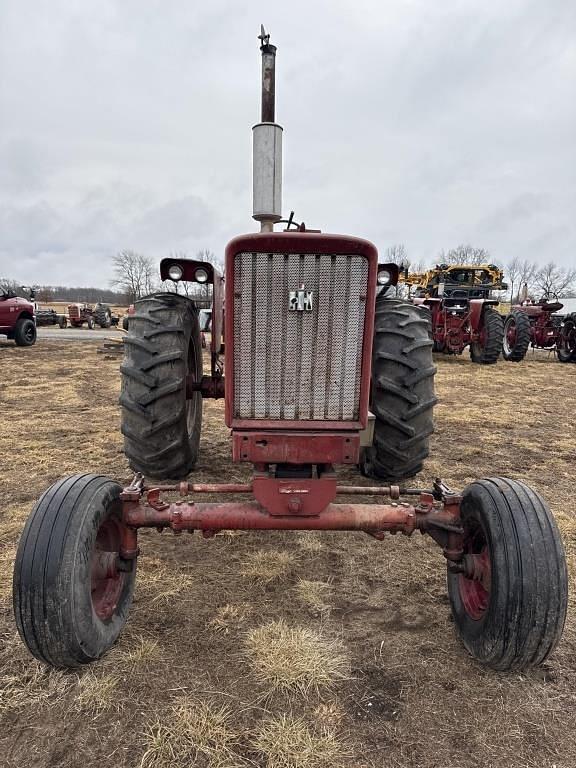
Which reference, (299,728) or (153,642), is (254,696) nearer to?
(299,728)

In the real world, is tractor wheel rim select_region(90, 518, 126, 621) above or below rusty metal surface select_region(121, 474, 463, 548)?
below

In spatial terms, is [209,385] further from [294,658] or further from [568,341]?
[568,341]

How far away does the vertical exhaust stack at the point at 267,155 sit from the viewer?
3.83 meters

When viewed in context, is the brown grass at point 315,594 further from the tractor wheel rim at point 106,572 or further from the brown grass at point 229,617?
the tractor wheel rim at point 106,572

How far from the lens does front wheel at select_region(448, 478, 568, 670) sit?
2041 millimetres

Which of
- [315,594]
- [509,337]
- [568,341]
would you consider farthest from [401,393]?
[568,341]

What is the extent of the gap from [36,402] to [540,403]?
784cm

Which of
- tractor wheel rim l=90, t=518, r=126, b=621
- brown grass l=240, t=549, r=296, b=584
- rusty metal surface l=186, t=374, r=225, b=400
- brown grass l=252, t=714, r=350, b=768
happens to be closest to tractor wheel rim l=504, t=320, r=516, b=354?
rusty metal surface l=186, t=374, r=225, b=400

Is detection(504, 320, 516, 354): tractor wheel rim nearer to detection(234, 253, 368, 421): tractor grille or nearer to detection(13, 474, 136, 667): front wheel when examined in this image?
detection(234, 253, 368, 421): tractor grille

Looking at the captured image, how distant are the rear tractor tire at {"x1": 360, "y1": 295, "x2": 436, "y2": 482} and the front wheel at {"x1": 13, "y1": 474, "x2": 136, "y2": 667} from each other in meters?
Answer: 1.77

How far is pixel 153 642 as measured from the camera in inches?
92.5

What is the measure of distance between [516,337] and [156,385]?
1239cm

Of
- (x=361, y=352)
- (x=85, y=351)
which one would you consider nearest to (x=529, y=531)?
(x=361, y=352)

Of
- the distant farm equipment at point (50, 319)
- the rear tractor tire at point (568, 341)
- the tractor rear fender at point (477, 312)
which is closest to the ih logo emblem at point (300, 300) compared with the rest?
the tractor rear fender at point (477, 312)
